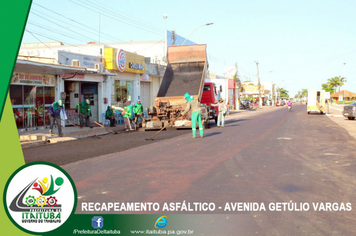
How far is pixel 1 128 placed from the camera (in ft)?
16.1

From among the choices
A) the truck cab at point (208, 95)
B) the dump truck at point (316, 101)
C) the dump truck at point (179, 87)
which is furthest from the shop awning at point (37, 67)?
the dump truck at point (316, 101)

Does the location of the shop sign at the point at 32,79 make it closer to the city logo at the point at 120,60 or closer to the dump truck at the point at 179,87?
the city logo at the point at 120,60

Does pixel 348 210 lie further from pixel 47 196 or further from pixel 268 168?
pixel 47 196

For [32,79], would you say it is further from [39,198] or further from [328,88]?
[328,88]

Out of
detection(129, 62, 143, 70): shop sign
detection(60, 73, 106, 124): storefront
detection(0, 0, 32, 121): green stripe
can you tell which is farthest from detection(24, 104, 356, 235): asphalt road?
detection(129, 62, 143, 70): shop sign

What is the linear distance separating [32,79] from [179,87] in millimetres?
7948

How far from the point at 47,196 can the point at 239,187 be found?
3.28 meters

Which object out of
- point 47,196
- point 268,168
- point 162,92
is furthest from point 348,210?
point 162,92

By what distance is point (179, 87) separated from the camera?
20078 mm

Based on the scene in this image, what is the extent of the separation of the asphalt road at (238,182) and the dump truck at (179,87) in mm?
7830

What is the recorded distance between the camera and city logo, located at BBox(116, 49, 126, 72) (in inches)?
993

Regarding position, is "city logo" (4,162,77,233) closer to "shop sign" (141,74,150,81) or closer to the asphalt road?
the asphalt road

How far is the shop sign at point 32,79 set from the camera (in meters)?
17.8

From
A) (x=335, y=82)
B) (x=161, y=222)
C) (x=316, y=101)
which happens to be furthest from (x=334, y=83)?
(x=161, y=222)
